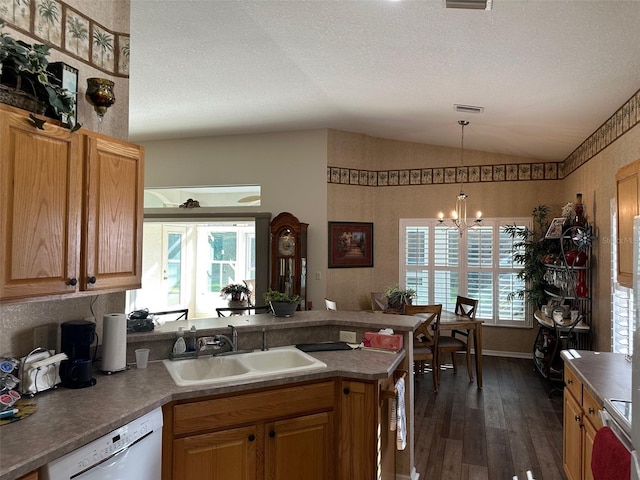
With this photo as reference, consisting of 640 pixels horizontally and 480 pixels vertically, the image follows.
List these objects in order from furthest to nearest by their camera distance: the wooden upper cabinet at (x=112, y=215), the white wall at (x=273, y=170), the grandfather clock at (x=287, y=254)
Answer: the white wall at (x=273, y=170) → the grandfather clock at (x=287, y=254) → the wooden upper cabinet at (x=112, y=215)

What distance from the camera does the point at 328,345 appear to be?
286 cm

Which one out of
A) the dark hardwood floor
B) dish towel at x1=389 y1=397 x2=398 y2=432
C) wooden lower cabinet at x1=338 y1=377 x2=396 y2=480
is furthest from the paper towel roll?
the dark hardwood floor

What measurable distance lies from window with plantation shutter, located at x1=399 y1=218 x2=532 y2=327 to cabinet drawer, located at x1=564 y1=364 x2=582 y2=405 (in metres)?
3.58

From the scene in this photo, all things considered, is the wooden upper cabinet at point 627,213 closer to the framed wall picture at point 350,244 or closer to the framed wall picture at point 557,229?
the framed wall picture at point 557,229

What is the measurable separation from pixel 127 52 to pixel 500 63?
102 inches

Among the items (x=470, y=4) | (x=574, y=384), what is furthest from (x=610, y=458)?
(x=470, y=4)

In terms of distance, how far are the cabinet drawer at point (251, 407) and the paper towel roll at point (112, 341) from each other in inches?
20.7

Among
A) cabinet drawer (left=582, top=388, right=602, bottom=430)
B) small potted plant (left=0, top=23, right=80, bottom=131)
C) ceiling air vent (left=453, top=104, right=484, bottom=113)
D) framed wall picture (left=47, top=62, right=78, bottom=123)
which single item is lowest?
cabinet drawer (left=582, top=388, right=602, bottom=430)

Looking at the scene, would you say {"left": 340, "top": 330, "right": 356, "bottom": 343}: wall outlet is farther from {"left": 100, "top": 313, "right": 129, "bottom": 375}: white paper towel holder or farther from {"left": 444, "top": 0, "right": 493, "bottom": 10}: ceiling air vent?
{"left": 444, "top": 0, "right": 493, "bottom": 10}: ceiling air vent

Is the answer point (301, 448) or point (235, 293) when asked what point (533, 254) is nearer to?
point (235, 293)

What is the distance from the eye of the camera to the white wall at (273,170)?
6156 mm

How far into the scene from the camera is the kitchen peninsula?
4.92ft

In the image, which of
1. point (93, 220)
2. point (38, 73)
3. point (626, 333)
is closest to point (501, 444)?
point (626, 333)

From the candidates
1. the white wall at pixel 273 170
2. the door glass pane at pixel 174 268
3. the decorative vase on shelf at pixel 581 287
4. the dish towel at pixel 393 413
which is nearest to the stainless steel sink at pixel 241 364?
the dish towel at pixel 393 413
